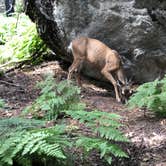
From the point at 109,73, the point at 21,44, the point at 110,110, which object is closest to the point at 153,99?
the point at 110,110

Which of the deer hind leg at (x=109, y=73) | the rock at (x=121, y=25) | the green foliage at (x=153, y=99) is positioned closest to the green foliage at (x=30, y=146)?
the green foliage at (x=153, y=99)

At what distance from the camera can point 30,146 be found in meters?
3.81

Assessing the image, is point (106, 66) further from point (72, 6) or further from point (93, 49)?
point (72, 6)

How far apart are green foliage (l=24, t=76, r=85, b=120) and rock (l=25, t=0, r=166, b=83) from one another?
278 centimetres

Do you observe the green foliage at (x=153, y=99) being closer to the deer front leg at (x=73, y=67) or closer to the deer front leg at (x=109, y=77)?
the deer front leg at (x=109, y=77)

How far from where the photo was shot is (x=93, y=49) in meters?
9.05

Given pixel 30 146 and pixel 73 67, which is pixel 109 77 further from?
pixel 30 146

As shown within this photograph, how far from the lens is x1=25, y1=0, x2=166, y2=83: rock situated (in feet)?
28.8

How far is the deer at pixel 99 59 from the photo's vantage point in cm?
898

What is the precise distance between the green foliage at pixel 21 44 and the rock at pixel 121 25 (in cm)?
Result: 148

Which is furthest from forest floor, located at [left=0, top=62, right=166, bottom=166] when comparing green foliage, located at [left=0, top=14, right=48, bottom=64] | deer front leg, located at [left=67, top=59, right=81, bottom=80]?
green foliage, located at [left=0, top=14, right=48, bottom=64]

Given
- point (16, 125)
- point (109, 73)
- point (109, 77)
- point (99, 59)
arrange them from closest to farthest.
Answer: point (16, 125)
point (109, 77)
point (109, 73)
point (99, 59)

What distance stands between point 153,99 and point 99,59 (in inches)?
143

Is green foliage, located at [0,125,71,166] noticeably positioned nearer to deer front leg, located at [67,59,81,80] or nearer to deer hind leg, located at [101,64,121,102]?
deer hind leg, located at [101,64,121,102]
